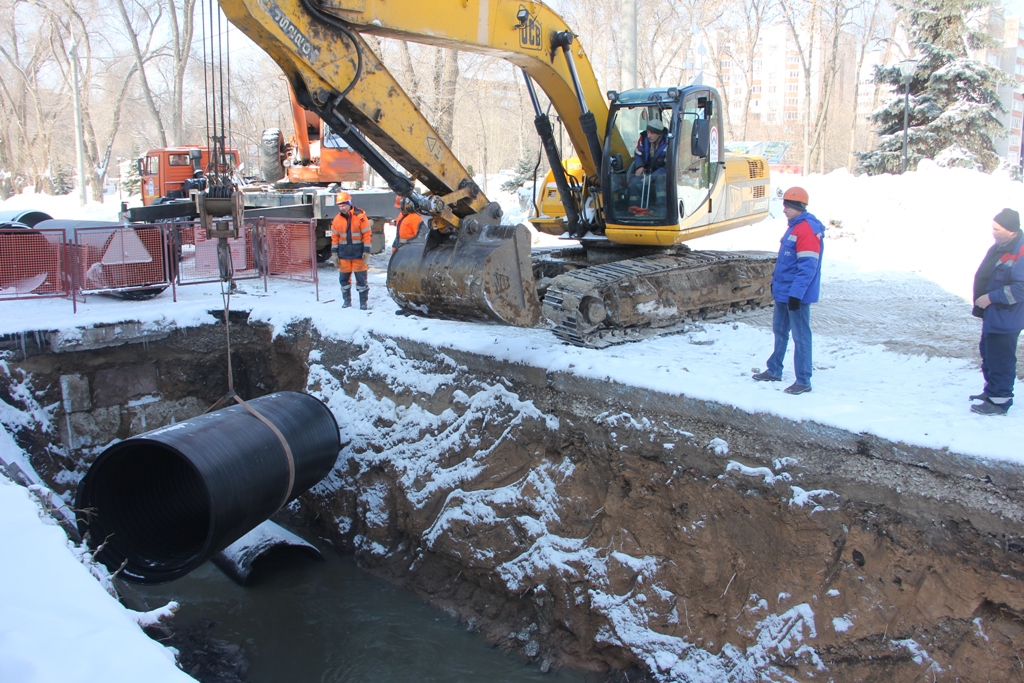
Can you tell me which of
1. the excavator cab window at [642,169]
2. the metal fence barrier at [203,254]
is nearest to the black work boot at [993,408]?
the excavator cab window at [642,169]

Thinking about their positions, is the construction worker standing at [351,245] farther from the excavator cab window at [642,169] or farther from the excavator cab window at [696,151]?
the excavator cab window at [696,151]

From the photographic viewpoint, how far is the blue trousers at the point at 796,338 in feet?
18.1

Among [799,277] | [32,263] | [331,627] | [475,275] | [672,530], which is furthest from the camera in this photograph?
[32,263]

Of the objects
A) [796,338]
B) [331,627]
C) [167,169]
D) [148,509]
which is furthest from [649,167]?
[167,169]

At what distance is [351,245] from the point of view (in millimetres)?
9078

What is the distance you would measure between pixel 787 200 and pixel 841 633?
3037 millimetres

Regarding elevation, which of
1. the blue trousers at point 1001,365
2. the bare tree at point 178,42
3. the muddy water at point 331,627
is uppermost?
the bare tree at point 178,42

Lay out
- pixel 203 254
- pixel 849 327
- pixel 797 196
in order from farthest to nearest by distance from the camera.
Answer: pixel 203 254
pixel 849 327
pixel 797 196

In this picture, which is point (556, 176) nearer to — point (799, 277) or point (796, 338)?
point (799, 277)

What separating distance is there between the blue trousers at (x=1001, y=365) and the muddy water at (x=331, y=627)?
3.47 meters

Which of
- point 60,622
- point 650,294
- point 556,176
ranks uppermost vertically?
point 556,176

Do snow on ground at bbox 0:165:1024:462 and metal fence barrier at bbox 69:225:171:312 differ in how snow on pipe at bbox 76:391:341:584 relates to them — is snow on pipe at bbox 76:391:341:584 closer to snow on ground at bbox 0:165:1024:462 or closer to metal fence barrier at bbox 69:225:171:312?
snow on ground at bbox 0:165:1024:462

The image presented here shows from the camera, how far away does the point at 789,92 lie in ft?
289

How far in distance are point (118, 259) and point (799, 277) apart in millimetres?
8051
